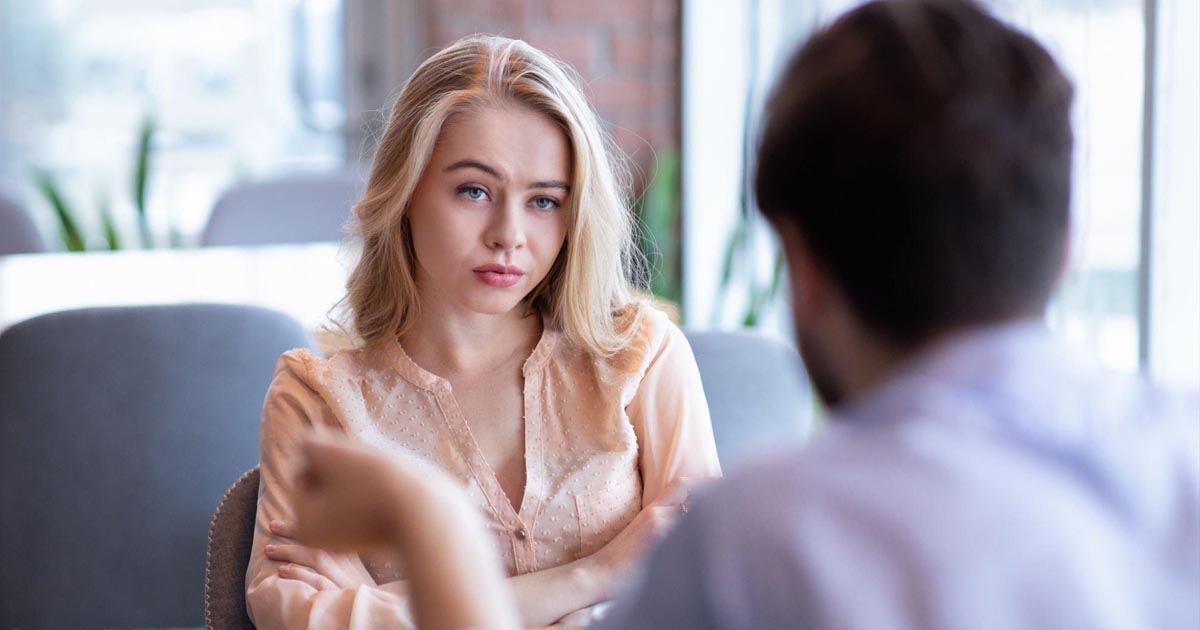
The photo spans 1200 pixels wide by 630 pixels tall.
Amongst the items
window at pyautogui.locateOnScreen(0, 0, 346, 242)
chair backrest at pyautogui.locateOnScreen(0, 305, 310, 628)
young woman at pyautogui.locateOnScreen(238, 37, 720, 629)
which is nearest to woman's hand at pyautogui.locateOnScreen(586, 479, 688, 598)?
young woman at pyautogui.locateOnScreen(238, 37, 720, 629)

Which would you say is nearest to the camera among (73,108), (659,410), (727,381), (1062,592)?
(1062,592)

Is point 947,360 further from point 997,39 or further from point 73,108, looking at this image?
point 73,108

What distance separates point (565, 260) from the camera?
1500mm

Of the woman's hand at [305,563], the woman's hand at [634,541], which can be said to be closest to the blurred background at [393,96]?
the woman's hand at [634,541]

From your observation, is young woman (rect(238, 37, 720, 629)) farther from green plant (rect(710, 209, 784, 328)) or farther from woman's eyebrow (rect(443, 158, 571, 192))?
green plant (rect(710, 209, 784, 328))

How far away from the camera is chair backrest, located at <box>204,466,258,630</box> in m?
1.38

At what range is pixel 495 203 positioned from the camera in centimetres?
143

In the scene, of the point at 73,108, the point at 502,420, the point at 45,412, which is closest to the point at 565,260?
the point at 502,420

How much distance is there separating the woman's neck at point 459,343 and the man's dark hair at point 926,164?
911 mm

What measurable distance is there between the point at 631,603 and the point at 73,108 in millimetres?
4667

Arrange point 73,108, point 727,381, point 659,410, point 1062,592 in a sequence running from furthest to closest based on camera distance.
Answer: point 73,108 < point 727,381 < point 659,410 < point 1062,592

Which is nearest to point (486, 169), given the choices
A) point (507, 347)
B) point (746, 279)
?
point (507, 347)

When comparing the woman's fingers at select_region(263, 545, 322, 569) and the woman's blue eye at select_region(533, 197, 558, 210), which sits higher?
the woman's blue eye at select_region(533, 197, 558, 210)

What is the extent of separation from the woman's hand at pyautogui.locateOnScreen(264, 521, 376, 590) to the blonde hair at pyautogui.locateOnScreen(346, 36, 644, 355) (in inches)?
11.1
